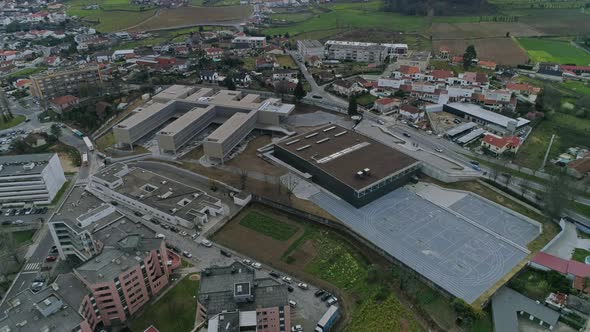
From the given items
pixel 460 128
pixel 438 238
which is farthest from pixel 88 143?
pixel 460 128

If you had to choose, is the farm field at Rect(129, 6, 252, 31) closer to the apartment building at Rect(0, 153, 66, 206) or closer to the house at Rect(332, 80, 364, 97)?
the house at Rect(332, 80, 364, 97)

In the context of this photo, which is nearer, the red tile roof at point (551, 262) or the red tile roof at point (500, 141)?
the red tile roof at point (551, 262)

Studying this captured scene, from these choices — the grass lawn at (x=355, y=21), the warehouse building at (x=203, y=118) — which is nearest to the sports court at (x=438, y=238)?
the warehouse building at (x=203, y=118)

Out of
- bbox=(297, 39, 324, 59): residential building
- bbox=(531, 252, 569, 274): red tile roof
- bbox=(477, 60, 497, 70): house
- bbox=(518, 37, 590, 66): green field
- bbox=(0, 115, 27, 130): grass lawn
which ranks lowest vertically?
bbox=(0, 115, 27, 130): grass lawn

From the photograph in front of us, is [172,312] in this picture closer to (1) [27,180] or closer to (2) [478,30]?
(1) [27,180]

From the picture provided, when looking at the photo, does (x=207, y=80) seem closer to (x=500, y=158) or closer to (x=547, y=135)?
(x=500, y=158)

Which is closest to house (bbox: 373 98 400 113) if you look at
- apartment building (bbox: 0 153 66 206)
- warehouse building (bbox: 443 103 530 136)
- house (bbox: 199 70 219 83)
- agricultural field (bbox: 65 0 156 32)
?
warehouse building (bbox: 443 103 530 136)

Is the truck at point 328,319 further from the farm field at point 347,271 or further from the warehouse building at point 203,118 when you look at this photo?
the warehouse building at point 203,118
